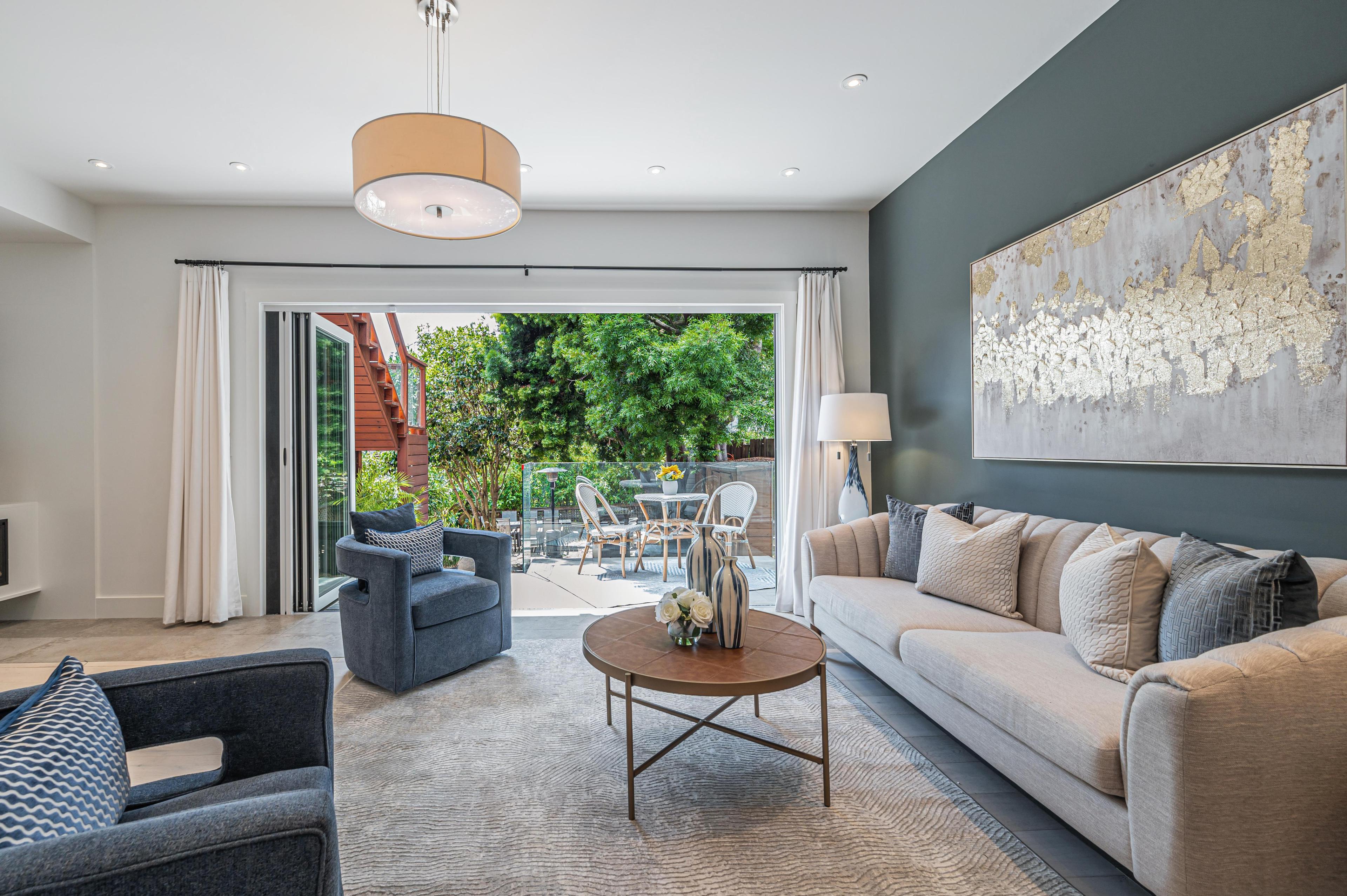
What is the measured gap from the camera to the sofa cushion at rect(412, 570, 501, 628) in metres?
3.03

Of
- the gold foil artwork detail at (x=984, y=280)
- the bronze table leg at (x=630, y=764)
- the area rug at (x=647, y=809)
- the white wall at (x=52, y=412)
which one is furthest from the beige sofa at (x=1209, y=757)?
the white wall at (x=52, y=412)

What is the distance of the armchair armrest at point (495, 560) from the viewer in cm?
349

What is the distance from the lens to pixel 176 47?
2.66 m

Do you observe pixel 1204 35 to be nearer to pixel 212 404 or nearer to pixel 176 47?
pixel 176 47

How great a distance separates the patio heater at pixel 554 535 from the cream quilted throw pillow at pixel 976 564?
2903mm

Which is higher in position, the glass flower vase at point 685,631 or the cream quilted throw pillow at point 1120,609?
the cream quilted throw pillow at point 1120,609

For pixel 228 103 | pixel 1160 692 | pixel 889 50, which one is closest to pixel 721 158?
pixel 889 50

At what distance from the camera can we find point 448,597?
312cm

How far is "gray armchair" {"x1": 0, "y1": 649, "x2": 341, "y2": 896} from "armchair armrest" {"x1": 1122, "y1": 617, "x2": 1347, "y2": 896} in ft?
5.16

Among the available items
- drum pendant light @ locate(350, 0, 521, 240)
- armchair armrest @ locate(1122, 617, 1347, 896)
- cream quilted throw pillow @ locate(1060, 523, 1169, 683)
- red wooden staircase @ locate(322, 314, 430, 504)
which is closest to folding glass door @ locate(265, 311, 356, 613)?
red wooden staircase @ locate(322, 314, 430, 504)

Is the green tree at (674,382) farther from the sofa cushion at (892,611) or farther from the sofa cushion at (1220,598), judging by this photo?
the sofa cushion at (1220,598)

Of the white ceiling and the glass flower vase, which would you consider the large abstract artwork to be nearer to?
the white ceiling

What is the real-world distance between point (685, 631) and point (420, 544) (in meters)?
1.78

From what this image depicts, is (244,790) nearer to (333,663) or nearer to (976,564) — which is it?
(333,663)
